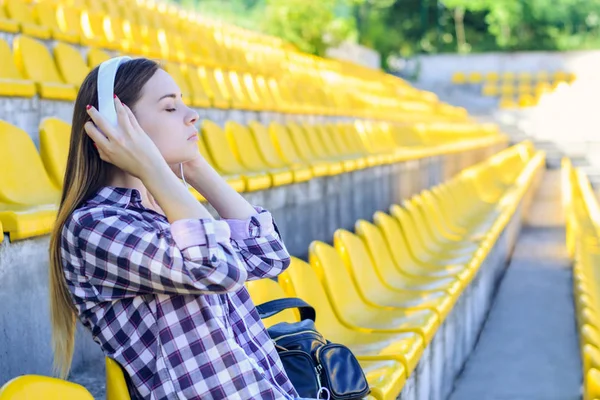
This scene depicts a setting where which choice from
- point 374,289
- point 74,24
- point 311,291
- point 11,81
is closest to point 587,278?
point 374,289

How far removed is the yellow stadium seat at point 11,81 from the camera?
1906mm

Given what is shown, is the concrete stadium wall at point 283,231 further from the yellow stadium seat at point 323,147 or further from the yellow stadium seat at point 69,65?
the yellow stadium seat at point 69,65

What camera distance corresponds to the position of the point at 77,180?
0.98 metres

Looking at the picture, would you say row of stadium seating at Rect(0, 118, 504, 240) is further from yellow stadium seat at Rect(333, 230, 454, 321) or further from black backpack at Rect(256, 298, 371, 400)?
black backpack at Rect(256, 298, 371, 400)

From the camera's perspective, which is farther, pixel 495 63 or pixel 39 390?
pixel 495 63

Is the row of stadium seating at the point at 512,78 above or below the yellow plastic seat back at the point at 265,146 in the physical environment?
above

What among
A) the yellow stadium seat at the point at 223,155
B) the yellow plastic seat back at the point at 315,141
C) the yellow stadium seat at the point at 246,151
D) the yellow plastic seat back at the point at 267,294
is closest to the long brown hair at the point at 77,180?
the yellow plastic seat back at the point at 267,294

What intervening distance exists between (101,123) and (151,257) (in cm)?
18

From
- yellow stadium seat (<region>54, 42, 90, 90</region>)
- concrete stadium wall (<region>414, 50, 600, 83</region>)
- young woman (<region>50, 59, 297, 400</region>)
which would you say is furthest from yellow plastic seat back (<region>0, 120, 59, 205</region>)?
concrete stadium wall (<region>414, 50, 600, 83</region>)

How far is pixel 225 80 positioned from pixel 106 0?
6.51 feet

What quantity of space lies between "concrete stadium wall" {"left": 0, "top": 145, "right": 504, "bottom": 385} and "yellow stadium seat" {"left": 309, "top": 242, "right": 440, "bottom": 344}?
0.50 metres

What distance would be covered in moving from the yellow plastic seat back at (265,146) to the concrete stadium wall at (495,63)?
12.5 metres

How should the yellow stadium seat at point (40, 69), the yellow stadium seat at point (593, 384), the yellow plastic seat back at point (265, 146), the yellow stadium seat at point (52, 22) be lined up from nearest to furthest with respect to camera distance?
1. the yellow stadium seat at point (593, 384)
2. the yellow stadium seat at point (40, 69)
3. the yellow plastic seat back at point (265, 146)
4. the yellow stadium seat at point (52, 22)

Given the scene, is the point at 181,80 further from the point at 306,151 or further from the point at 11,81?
the point at 11,81
